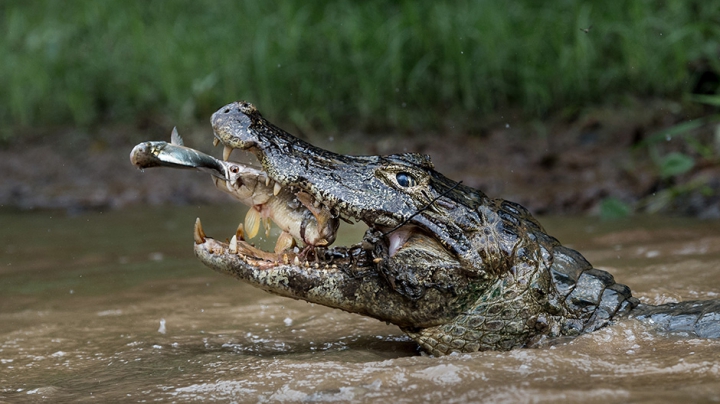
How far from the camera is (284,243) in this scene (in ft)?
9.14

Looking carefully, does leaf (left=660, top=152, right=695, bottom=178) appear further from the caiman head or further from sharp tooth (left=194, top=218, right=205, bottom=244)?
sharp tooth (left=194, top=218, right=205, bottom=244)

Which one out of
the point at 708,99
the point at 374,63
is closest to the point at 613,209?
the point at 708,99

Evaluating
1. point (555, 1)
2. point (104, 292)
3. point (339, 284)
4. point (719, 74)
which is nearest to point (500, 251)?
point (339, 284)

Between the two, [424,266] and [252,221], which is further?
[252,221]

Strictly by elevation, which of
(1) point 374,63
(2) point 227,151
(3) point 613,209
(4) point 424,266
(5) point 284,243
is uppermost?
(1) point 374,63

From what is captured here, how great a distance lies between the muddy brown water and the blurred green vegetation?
2305mm

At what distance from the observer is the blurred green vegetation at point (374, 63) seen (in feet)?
23.4

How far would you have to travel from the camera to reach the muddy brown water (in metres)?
2.19

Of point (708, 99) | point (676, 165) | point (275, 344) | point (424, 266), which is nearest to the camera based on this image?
point (424, 266)

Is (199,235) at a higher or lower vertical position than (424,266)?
higher

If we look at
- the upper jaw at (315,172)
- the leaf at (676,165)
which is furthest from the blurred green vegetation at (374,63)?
the upper jaw at (315,172)

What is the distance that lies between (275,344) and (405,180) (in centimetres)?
80

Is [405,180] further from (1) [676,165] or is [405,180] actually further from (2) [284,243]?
(1) [676,165]

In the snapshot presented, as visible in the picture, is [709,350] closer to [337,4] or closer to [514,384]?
[514,384]
